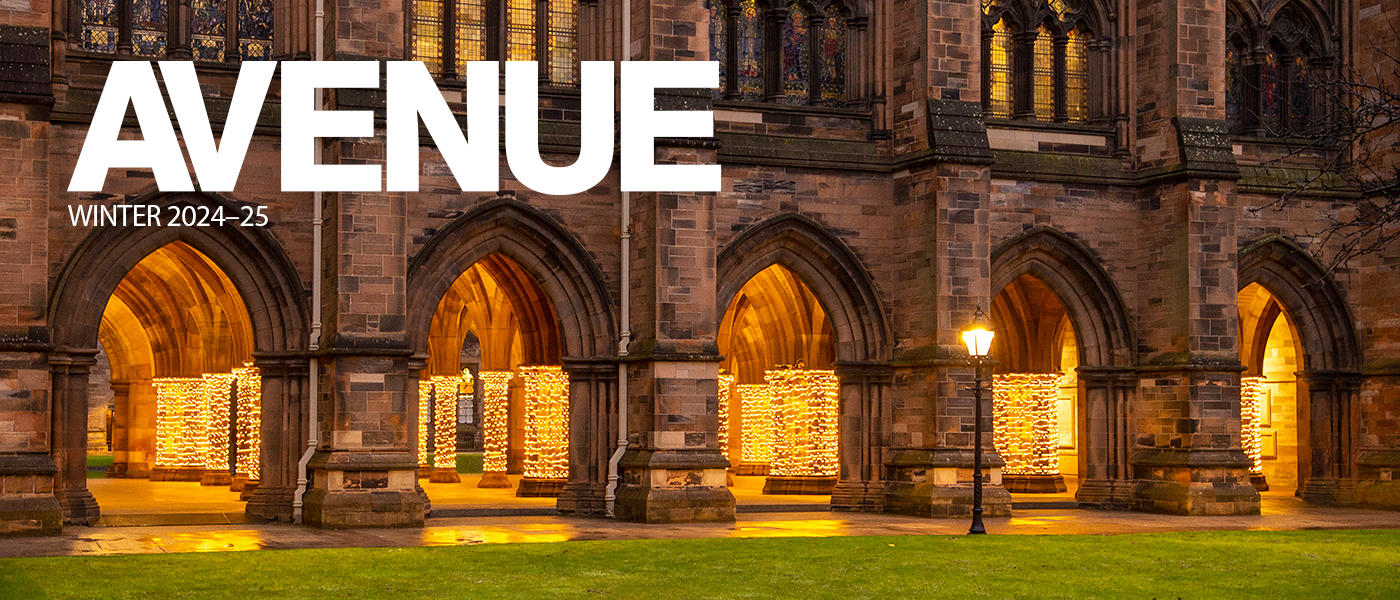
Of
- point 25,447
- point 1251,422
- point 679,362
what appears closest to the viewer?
point 25,447

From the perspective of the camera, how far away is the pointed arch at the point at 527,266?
23.5m

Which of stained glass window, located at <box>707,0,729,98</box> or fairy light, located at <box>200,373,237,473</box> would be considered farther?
fairy light, located at <box>200,373,237,473</box>

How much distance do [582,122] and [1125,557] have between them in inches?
408

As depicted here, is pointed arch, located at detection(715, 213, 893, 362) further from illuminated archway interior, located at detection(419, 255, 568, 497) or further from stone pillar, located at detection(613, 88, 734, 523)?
illuminated archway interior, located at detection(419, 255, 568, 497)

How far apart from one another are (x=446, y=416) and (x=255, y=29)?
12547 mm

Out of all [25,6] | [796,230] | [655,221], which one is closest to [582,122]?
[655,221]

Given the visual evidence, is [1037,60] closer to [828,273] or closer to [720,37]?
[828,273]

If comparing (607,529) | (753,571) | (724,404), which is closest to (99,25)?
(607,529)

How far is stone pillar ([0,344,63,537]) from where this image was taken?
20.4m

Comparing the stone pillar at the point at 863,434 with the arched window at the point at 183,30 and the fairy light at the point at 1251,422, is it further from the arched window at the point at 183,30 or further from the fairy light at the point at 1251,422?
the arched window at the point at 183,30

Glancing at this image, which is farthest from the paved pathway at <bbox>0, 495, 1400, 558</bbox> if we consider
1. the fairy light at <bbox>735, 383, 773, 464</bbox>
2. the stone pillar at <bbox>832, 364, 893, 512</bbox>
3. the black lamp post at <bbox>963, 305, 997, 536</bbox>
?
the fairy light at <bbox>735, 383, 773, 464</bbox>

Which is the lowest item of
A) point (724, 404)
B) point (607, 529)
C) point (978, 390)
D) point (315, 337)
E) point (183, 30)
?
point (607, 529)

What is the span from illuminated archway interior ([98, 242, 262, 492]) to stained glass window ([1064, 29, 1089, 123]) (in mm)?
15595

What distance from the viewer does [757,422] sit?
32781mm
